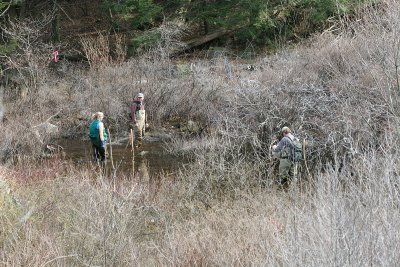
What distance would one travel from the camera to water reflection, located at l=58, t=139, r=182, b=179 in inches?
558

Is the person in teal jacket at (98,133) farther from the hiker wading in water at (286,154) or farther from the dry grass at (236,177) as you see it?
the hiker wading in water at (286,154)

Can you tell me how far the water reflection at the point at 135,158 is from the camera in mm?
14180

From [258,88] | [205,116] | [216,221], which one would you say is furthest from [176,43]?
[216,221]

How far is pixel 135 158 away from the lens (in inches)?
636

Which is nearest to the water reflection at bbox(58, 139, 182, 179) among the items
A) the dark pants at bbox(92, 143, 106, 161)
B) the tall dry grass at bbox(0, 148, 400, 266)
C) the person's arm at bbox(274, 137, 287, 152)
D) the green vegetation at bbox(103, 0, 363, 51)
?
the dark pants at bbox(92, 143, 106, 161)

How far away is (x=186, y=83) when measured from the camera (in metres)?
21.0

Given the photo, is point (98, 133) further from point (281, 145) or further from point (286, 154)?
point (286, 154)

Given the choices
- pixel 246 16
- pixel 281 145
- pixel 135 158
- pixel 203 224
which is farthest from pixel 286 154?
pixel 246 16

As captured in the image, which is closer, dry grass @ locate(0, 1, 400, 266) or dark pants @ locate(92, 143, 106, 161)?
dry grass @ locate(0, 1, 400, 266)

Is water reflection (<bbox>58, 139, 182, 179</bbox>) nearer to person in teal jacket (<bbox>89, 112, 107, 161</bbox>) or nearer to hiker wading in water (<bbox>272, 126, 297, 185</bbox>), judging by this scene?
person in teal jacket (<bbox>89, 112, 107, 161</bbox>)

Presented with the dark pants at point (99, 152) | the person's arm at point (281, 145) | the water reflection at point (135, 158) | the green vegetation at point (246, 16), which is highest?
the green vegetation at point (246, 16)

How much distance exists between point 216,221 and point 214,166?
8.76ft

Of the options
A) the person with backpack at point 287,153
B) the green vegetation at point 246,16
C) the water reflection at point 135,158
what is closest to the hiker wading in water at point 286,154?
the person with backpack at point 287,153

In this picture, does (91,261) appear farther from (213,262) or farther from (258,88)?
(258,88)
